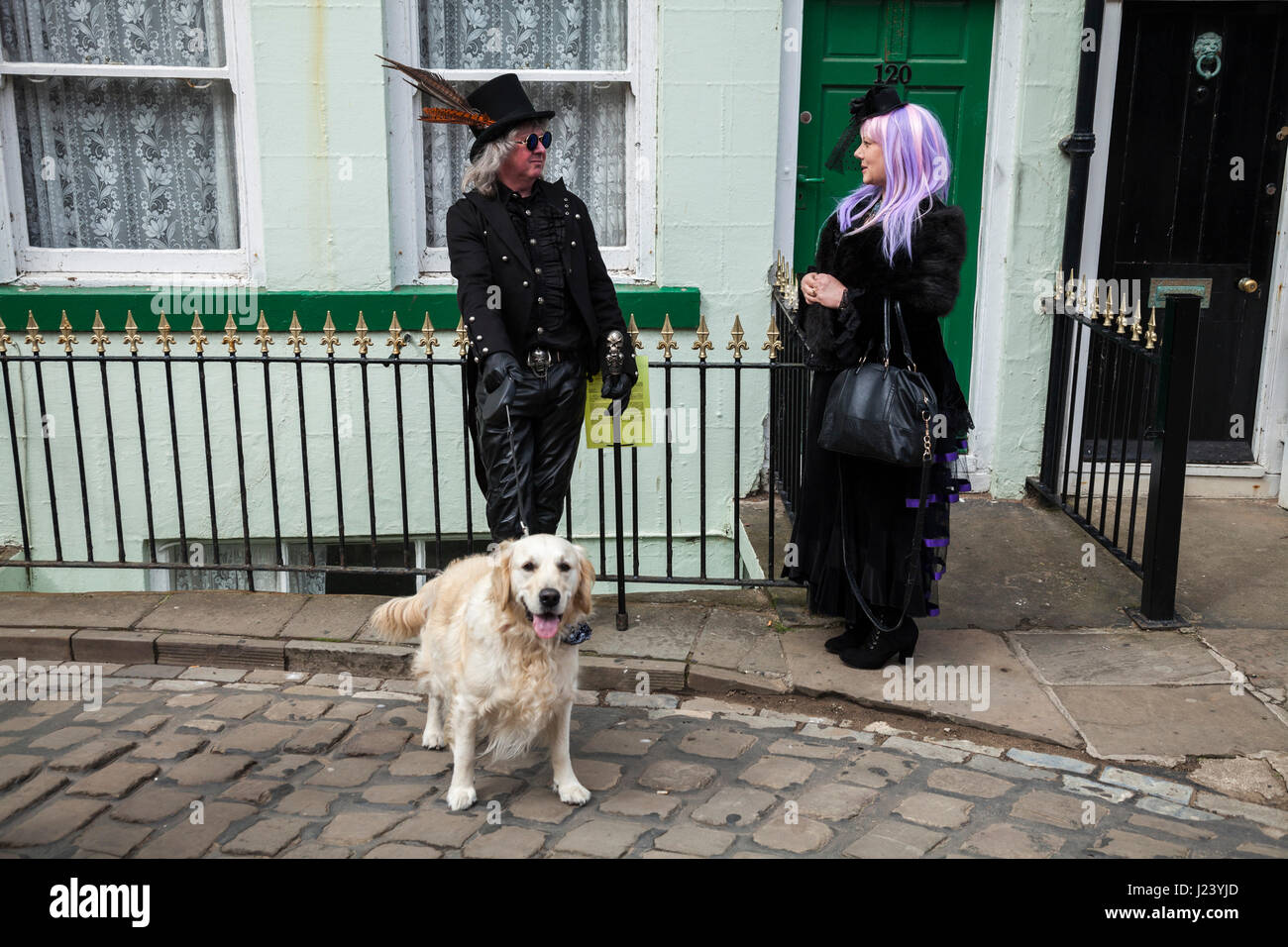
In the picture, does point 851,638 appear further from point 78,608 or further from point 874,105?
point 78,608

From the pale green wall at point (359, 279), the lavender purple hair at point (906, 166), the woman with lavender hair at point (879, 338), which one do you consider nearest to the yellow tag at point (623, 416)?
the woman with lavender hair at point (879, 338)

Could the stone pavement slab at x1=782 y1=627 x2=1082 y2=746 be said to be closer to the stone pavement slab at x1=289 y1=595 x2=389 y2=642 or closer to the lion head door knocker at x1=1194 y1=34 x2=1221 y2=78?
the stone pavement slab at x1=289 y1=595 x2=389 y2=642

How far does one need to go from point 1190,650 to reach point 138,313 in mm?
5622

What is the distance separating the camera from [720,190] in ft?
22.1

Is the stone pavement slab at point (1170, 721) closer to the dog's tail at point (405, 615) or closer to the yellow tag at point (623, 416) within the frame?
the yellow tag at point (623, 416)

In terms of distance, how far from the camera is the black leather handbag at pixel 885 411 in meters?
4.53

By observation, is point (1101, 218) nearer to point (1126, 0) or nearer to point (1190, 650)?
point (1126, 0)

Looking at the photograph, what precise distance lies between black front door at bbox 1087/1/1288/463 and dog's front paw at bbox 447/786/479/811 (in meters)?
4.39

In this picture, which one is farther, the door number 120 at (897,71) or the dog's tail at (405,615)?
the door number 120 at (897,71)

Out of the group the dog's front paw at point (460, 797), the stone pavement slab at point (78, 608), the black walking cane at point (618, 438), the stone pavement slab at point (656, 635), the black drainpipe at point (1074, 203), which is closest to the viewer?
the dog's front paw at point (460, 797)

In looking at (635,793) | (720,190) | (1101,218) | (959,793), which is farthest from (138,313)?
(1101,218)

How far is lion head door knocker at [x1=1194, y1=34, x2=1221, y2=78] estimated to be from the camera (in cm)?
669

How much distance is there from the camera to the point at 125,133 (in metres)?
6.82

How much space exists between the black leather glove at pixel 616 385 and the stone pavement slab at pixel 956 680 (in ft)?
4.37
